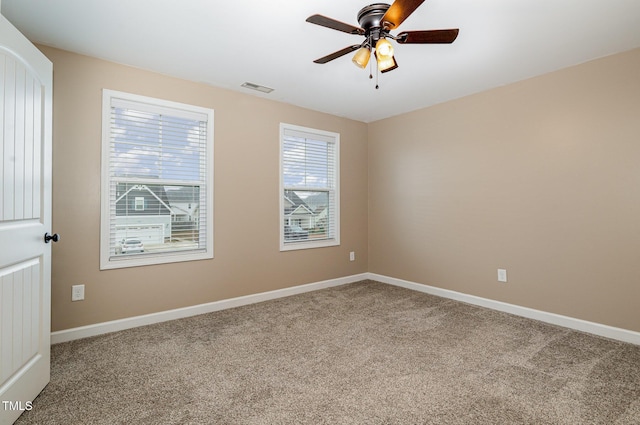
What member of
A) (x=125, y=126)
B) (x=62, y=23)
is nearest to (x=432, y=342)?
(x=125, y=126)

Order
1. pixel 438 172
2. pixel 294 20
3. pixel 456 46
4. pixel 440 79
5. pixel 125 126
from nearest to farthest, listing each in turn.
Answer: pixel 294 20, pixel 456 46, pixel 125 126, pixel 440 79, pixel 438 172

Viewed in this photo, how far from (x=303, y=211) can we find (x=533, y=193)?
267 cm

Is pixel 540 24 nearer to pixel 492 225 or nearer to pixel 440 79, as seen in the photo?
pixel 440 79

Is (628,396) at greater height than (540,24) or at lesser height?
lesser

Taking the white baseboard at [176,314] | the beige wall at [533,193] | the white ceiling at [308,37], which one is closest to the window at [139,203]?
the white baseboard at [176,314]

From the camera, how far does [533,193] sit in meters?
3.22

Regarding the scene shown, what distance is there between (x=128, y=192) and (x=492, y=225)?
383 centimetres

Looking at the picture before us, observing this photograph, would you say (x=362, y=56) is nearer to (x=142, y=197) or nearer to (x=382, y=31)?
(x=382, y=31)

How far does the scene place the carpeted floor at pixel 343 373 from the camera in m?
1.75

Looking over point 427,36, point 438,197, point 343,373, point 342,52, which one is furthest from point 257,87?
point 343,373

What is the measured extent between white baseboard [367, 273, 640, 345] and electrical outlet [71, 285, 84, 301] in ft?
12.1

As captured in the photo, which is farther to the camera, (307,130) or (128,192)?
(307,130)

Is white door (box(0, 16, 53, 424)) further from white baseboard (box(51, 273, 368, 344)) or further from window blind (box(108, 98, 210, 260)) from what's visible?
window blind (box(108, 98, 210, 260))

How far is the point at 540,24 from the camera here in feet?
7.54
